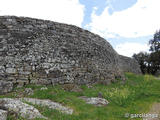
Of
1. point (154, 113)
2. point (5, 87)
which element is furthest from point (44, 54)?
point (154, 113)

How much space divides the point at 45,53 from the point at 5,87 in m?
2.42

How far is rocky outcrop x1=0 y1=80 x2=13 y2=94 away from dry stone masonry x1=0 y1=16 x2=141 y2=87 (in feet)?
0.75

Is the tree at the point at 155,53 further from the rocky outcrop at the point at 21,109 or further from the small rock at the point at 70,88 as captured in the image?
the rocky outcrop at the point at 21,109

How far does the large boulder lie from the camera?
255 inches

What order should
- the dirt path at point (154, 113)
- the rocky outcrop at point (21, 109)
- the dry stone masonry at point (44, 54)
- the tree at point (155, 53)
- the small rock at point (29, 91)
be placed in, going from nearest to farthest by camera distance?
the rocky outcrop at point (21, 109), the dirt path at point (154, 113), the small rock at point (29, 91), the dry stone masonry at point (44, 54), the tree at point (155, 53)

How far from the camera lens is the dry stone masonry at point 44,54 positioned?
643cm

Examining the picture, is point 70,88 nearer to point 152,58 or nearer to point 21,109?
point 21,109

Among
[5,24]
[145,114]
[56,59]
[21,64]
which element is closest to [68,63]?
[56,59]

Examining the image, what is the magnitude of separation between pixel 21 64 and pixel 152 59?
99.7 feet

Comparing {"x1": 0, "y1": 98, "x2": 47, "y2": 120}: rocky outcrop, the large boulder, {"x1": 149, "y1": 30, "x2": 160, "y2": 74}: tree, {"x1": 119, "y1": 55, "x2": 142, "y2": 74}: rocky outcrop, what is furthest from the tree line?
{"x1": 0, "y1": 98, "x2": 47, "y2": 120}: rocky outcrop

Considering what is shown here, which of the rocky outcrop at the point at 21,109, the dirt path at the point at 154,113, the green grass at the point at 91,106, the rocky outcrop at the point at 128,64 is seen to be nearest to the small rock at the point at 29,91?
the green grass at the point at 91,106

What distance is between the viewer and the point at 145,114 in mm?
4391

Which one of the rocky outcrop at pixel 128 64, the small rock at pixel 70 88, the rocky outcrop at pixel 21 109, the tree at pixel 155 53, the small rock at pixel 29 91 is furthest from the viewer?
the tree at pixel 155 53

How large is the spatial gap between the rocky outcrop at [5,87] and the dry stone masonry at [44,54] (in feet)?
0.75
